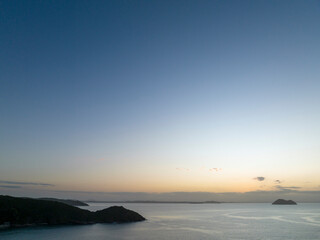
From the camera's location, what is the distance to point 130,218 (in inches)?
4796

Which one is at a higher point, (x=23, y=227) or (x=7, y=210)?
(x=7, y=210)

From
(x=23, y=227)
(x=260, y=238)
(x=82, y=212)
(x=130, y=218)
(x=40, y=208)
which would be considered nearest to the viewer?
(x=260, y=238)

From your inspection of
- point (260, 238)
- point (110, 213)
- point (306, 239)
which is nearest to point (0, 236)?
point (110, 213)

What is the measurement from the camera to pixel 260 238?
2958 inches

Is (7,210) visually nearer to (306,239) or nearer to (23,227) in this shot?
(23,227)

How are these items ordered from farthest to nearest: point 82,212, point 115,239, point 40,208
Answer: point 82,212, point 40,208, point 115,239

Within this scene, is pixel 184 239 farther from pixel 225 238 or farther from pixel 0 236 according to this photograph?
pixel 0 236

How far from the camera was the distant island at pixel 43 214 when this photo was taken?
9294 cm

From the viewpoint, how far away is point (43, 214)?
101125 millimetres

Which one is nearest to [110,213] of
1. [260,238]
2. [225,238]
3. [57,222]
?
[57,222]

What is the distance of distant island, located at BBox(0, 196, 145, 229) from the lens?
305 ft

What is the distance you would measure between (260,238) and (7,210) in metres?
93.0

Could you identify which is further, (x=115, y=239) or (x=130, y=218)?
(x=130, y=218)

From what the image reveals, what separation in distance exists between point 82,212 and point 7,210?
104 ft
